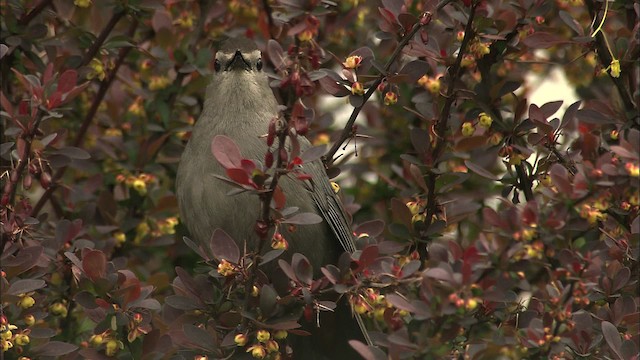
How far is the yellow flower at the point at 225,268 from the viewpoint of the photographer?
315cm

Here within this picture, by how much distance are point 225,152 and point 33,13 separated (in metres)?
1.49

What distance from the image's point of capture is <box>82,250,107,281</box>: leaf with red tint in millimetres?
3254

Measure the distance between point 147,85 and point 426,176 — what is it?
5.19 ft

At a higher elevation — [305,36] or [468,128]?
[305,36]

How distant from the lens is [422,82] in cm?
377

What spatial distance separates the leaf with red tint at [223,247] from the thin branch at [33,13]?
1430 mm

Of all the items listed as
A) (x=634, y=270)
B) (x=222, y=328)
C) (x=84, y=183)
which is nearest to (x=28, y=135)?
(x=222, y=328)

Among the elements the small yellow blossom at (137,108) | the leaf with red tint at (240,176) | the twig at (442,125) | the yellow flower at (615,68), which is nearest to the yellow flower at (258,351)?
the leaf with red tint at (240,176)

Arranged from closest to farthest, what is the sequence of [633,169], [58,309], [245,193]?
[633,169], [58,309], [245,193]

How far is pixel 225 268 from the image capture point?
3.15m

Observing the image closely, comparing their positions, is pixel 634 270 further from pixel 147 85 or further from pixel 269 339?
pixel 147 85

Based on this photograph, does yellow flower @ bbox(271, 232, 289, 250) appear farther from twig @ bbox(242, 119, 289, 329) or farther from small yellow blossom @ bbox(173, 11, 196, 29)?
small yellow blossom @ bbox(173, 11, 196, 29)

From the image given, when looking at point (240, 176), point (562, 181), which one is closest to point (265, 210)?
point (240, 176)

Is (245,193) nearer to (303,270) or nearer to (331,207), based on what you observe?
(331,207)
